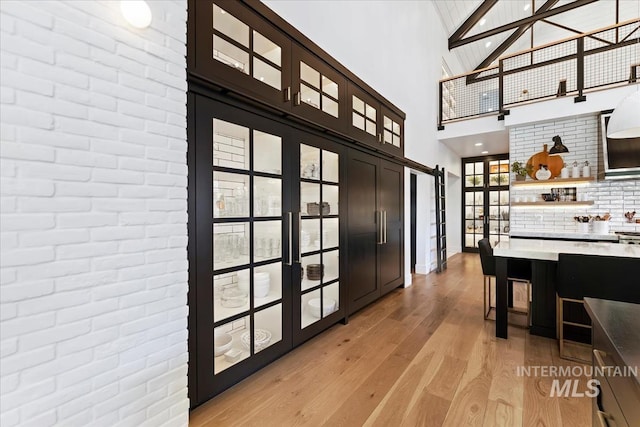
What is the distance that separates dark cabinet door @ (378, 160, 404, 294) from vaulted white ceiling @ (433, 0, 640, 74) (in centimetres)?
505

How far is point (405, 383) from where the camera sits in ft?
7.07

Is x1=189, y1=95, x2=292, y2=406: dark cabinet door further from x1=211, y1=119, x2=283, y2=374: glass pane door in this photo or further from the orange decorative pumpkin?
the orange decorative pumpkin

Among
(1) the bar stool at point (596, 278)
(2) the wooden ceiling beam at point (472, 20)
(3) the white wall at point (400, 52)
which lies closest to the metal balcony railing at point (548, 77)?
(3) the white wall at point (400, 52)

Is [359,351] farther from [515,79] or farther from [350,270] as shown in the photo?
[515,79]

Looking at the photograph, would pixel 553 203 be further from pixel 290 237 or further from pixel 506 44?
pixel 506 44

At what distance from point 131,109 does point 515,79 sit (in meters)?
6.90

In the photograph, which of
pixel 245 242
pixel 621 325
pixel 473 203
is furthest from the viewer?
pixel 473 203

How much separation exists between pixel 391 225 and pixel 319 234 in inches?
68.3

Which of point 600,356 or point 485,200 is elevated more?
point 485,200

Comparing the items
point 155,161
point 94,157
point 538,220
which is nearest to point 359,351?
point 155,161

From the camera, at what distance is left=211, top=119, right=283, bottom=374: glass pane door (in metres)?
1.98

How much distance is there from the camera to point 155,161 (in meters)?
1.51

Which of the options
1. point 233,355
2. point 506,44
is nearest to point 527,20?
point 506,44

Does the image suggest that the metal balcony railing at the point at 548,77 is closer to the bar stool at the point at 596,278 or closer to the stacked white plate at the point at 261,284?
the bar stool at the point at 596,278
